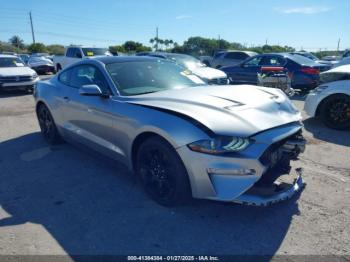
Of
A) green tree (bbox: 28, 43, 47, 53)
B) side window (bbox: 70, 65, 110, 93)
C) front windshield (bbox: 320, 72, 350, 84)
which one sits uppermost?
green tree (bbox: 28, 43, 47, 53)

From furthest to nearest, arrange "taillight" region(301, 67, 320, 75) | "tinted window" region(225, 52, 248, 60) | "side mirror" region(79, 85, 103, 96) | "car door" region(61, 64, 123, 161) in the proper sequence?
"tinted window" region(225, 52, 248, 60), "taillight" region(301, 67, 320, 75), "car door" region(61, 64, 123, 161), "side mirror" region(79, 85, 103, 96)

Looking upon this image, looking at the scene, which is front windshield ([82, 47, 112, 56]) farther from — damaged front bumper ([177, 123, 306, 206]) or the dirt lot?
damaged front bumper ([177, 123, 306, 206])

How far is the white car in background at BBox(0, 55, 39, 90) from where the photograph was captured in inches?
444

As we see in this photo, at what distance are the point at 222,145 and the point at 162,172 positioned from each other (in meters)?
0.78

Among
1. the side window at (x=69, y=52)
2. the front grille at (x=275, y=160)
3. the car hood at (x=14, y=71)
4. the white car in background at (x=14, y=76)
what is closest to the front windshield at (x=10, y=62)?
the white car in background at (x=14, y=76)

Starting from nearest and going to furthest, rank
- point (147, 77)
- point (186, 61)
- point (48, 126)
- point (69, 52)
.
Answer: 1. point (147, 77)
2. point (48, 126)
3. point (186, 61)
4. point (69, 52)

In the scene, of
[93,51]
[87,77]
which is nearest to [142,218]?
[87,77]

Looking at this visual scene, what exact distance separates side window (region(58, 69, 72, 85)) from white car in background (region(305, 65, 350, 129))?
4.84m

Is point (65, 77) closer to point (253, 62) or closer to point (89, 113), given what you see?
point (89, 113)

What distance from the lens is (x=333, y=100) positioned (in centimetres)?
607

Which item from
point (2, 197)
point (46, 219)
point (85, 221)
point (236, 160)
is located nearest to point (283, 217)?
point (236, 160)

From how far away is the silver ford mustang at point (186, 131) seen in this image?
105 inches

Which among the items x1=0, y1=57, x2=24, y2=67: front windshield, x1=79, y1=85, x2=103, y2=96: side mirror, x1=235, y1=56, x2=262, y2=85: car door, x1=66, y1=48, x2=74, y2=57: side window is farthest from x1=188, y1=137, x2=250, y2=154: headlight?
x1=66, y1=48, x2=74, y2=57: side window

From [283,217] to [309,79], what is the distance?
333 inches
